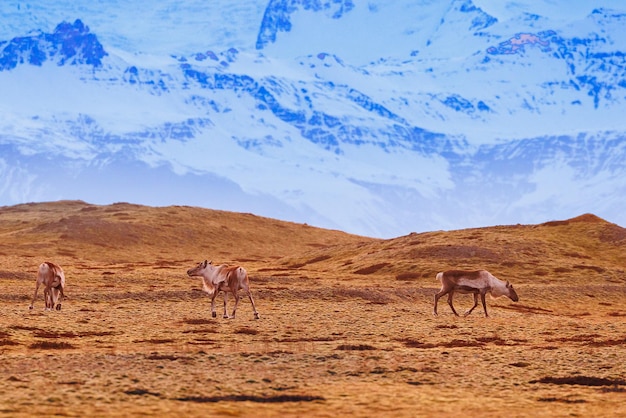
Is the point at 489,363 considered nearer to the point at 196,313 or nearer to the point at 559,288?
the point at 196,313

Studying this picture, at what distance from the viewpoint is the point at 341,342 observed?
35.8 metres

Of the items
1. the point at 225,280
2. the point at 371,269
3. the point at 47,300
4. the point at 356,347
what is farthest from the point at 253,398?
the point at 371,269

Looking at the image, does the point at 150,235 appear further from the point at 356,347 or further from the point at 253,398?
the point at 253,398

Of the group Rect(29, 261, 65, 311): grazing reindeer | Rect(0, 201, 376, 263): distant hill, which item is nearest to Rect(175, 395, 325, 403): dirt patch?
Rect(29, 261, 65, 311): grazing reindeer

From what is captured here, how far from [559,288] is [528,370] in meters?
40.4

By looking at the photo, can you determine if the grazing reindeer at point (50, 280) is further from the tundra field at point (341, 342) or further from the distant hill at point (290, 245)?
the distant hill at point (290, 245)

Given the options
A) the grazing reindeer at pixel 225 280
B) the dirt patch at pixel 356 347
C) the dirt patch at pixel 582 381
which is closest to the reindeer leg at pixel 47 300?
the grazing reindeer at pixel 225 280

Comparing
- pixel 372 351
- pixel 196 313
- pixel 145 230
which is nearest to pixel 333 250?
pixel 145 230

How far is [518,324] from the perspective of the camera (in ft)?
148

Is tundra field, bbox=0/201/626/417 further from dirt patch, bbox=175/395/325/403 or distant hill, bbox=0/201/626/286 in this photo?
distant hill, bbox=0/201/626/286

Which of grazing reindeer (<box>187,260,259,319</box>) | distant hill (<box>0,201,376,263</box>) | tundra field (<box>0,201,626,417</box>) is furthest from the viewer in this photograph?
distant hill (<box>0,201,376,263</box>)

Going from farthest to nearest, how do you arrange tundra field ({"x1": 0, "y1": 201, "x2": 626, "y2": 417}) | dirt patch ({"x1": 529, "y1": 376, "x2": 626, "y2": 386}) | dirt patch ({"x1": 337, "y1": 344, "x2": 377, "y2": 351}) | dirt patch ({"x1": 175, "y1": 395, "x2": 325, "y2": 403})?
dirt patch ({"x1": 337, "y1": 344, "x2": 377, "y2": 351}), dirt patch ({"x1": 529, "y1": 376, "x2": 626, "y2": 386}), tundra field ({"x1": 0, "y1": 201, "x2": 626, "y2": 417}), dirt patch ({"x1": 175, "y1": 395, "x2": 325, "y2": 403})

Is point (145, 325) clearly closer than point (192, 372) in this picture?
No

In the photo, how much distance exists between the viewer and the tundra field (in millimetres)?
23453
